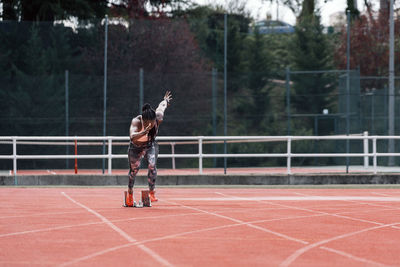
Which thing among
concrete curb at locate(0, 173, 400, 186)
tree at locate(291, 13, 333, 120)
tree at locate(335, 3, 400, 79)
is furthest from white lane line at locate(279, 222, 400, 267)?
tree at locate(335, 3, 400, 79)

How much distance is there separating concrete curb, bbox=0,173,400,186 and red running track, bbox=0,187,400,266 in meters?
3.51

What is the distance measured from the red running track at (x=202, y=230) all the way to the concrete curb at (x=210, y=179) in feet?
11.5

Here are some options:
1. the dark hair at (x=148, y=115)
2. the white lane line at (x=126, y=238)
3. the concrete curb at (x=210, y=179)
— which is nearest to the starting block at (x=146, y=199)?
the white lane line at (x=126, y=238)

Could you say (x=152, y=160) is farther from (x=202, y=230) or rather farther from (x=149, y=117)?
(x=202, y=230)

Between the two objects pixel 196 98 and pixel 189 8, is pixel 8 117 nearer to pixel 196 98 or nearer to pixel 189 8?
pixel 196 98

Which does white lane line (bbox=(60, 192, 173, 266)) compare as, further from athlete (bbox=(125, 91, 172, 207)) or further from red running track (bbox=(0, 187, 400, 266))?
athlete (bbox=(125, 91, 172, 207))

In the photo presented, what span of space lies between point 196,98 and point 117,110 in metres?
2.70

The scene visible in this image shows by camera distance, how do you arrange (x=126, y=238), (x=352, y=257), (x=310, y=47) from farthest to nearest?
(x=310, y=47)
(x=126, y=238)
(x=352, y=257)

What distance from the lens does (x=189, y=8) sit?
3625cm

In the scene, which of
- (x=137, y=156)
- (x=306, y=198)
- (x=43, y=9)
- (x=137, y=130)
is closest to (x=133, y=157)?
(x=137, y=156)

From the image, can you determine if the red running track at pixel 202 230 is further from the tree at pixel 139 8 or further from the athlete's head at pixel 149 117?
the tree at pixel 139 8

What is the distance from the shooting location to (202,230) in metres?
10.5

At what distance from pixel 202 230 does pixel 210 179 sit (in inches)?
385

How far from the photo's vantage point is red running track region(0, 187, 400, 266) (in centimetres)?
816
